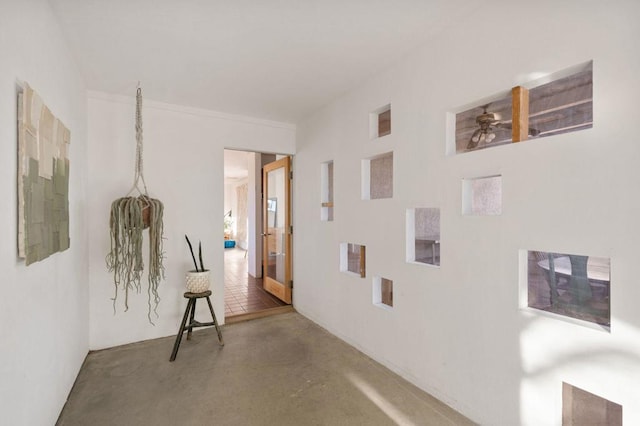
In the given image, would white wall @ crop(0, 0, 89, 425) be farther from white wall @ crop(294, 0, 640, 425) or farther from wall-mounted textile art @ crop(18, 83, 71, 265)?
white wall @ crop(294, 0, 640, 425)

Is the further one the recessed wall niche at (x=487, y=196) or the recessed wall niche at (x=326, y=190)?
the recessed wall niche at (x=326, y=190)

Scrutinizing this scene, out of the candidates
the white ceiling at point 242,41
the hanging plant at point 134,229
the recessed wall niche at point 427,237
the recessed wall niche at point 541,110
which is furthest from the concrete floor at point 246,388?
the white ceiling at point 242,41

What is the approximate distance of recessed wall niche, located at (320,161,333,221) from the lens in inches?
136

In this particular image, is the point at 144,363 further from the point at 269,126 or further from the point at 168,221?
the point at 269,126

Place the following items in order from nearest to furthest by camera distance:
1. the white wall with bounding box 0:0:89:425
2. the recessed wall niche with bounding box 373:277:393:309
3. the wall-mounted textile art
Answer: the white wall with bounding box 0:0:89:425, the wall-mounted textile art, the recessed wall niche with bounding box 373:277:393:309

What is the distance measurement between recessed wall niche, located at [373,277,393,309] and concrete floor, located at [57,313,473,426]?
508 mm

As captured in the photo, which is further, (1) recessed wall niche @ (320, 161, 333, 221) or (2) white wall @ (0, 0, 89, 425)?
(1) recessed wall niche @ (320, 161, 333, 221)

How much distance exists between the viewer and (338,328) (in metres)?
3.14

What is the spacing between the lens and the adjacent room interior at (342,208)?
133cm

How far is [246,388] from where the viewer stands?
225 centimetres

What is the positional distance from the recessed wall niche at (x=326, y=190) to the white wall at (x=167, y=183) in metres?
0.84

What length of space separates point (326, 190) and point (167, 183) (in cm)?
171

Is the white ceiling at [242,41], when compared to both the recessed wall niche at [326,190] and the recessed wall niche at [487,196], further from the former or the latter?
the recessed wall niche at [487,196]

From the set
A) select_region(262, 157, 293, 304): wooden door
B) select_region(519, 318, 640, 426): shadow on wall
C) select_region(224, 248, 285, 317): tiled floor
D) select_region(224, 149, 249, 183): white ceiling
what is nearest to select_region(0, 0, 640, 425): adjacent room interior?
select_region(519, 318, 640, 426): shadow on wall
